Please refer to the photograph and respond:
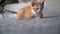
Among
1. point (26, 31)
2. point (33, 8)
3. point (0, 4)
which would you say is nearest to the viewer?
point (26, 31)

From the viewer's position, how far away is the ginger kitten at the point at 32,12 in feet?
3.66

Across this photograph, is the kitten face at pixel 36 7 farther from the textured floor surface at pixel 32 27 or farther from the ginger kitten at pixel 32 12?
the textured floor surface at pixel 32 27

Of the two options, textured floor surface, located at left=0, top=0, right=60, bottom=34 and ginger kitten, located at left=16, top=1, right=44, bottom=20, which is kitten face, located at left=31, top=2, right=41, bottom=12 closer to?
ginger kitten, located at left=16, top=1, right=44, bottom=20

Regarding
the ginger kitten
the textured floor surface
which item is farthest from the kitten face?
the textured floor surface

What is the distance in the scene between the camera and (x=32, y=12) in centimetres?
115

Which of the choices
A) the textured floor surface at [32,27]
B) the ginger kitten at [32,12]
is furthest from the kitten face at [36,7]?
the textured floor surface at [32,27]

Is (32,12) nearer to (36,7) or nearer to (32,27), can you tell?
(36,7)

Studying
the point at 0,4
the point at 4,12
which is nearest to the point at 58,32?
the point at 4,12

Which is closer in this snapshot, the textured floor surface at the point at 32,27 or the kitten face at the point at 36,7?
the textured floor surface at the point at 32,27

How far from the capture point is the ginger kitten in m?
1.11

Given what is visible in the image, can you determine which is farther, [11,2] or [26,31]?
[11,2]

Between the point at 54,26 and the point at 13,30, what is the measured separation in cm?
35

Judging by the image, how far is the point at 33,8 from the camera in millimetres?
1124

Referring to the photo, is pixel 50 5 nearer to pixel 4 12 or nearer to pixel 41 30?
pixel 41 30
